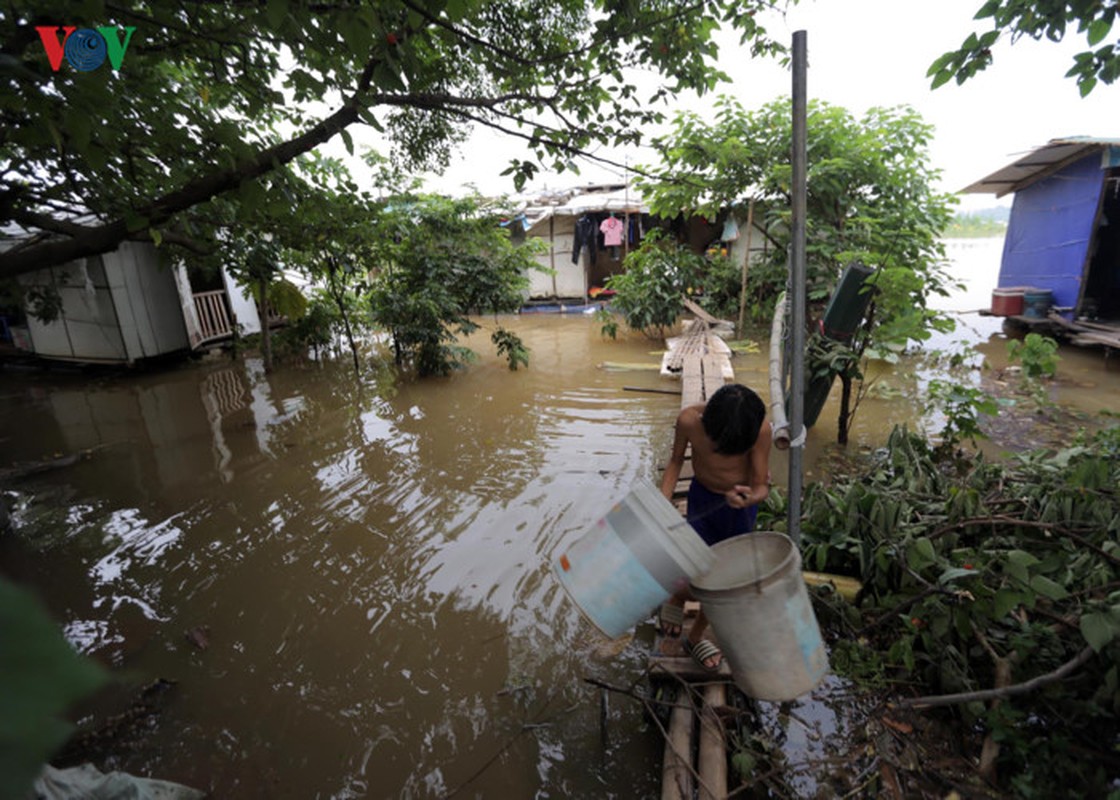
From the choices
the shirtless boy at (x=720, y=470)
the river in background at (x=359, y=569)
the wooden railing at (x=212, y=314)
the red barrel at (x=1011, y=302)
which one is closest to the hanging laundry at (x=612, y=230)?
the river in background at (x=359, y=569)

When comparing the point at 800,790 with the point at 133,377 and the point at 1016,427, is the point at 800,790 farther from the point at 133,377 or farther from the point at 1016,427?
the point at 133,377

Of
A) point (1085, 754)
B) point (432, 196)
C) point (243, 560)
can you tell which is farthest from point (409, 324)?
point (1085, 754)

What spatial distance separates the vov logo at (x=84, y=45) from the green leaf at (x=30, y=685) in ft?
8.31

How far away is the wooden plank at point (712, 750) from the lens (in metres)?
2.14

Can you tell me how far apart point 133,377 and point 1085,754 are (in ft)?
43.6

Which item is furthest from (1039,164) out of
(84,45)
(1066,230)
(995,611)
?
(84,45)

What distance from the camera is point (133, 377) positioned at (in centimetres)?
1059

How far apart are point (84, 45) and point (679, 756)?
150 inches

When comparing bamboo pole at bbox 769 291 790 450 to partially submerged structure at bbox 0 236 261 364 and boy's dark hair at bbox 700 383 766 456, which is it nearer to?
boy's dark hair at bbox 700 383 766 456

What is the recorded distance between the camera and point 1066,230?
10562mm

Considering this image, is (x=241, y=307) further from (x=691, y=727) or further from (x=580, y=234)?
(x=691, y=727)

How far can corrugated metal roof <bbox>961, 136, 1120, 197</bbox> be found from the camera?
927 centimetres

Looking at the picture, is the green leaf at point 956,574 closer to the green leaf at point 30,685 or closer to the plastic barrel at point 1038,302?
the green leaf at point 30,685

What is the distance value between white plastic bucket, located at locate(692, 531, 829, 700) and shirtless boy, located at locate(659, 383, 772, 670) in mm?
601
